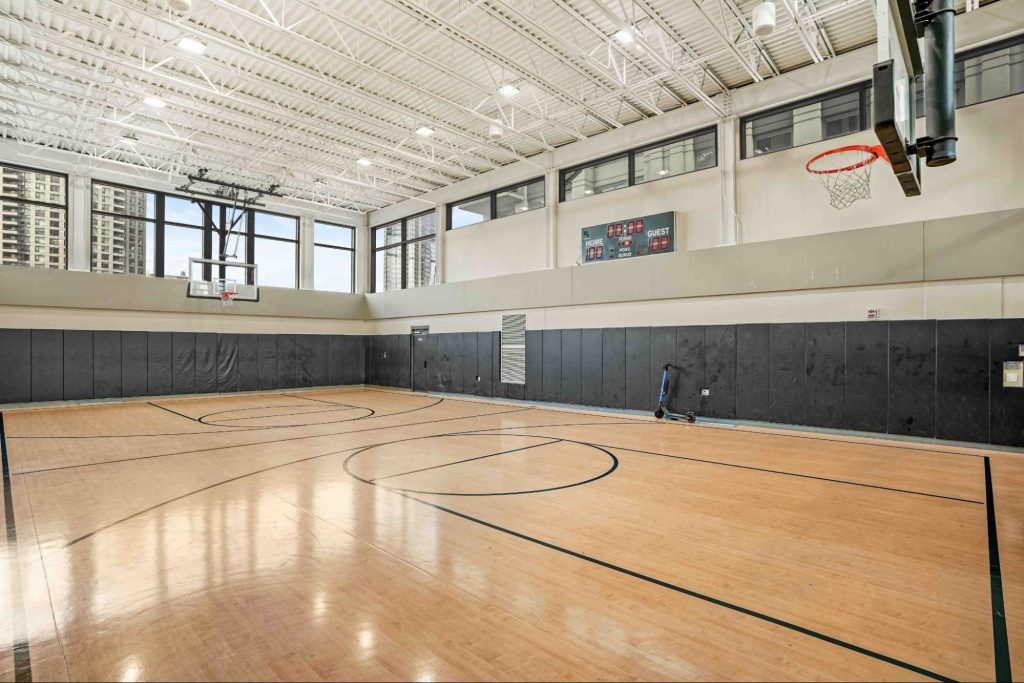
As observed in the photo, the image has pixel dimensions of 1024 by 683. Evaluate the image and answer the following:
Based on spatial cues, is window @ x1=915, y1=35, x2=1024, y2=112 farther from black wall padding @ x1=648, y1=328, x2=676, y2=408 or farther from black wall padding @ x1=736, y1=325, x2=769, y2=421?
black wall padding @ x1=648, y1=328, x2=676, y2=408

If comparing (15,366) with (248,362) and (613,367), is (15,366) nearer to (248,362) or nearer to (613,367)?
(248,362)

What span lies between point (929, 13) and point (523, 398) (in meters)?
11.9

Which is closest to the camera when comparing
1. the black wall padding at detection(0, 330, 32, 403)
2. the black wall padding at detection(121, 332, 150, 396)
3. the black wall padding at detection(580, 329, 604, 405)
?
the black wall padding at detection(580, 329, 604, 405)

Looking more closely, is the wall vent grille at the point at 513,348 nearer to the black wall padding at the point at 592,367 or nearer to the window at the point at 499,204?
the black wall padding at the point at 592,367

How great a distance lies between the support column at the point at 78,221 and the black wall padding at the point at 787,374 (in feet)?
60.9

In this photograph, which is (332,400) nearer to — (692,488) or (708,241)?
(708,241)

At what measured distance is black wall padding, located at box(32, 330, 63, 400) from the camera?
46.2 feet

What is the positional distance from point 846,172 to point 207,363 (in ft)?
59.0

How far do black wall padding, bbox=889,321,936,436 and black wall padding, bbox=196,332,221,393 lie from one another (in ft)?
58.8

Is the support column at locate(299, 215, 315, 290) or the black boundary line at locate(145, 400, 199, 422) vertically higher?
the support column at locate(299, 215, 315, 290)

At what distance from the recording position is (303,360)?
1900cm

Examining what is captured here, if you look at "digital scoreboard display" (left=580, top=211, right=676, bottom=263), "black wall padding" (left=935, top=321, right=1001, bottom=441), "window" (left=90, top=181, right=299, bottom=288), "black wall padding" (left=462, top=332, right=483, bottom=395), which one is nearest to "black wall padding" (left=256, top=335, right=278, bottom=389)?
"window" (left=90, top=181, right=299, bottom=288)

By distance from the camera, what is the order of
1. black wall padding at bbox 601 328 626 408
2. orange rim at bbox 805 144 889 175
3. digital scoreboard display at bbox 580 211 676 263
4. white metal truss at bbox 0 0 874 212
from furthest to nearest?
black wall padding at bbox 601 328 626 408 → digital scoreboard display at bbox 580 211 676 263 → orange rim at bbox 805 144 889 175 → white metal truss at bbox 0 0 874 212

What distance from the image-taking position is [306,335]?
1916 centimetres
